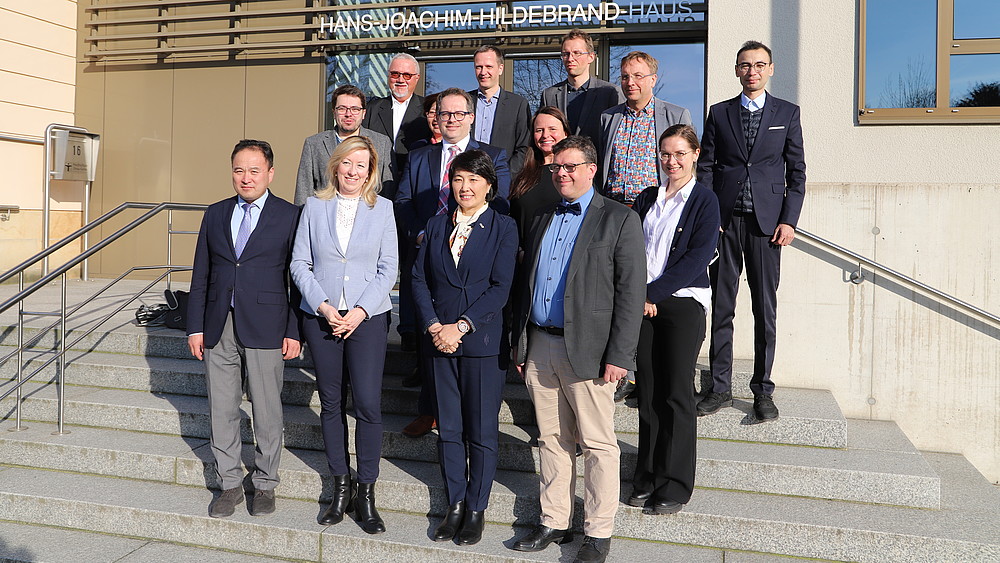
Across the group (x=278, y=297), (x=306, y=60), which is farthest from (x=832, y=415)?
(x=306, y=60)

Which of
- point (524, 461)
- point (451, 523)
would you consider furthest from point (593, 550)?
point (524, 461)

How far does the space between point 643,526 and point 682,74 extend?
526 cm

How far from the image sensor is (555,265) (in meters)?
3.51

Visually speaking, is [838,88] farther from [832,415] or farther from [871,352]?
[832,415]

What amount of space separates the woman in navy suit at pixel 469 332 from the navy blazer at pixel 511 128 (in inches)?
44.6

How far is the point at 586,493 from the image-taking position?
11.3 ft

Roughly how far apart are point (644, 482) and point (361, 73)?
6.31 m

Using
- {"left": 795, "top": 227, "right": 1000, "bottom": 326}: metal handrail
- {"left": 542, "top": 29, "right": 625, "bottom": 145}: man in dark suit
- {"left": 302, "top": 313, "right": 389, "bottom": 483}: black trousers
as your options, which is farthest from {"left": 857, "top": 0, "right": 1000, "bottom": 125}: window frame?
{"left": 302, "top": 313, "right": 389, "bottom": 483}: black trousers

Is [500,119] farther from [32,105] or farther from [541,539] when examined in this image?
[32,105]

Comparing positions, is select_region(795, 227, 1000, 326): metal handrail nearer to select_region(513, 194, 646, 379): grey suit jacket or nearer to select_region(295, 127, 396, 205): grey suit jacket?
select_region(513, 194, 646, 379): grey suit jacket

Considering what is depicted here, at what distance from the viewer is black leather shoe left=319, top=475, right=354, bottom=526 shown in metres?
3.82

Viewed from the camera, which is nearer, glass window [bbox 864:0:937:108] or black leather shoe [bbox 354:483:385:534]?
black leather shoe [bbox 354:483:385:534]

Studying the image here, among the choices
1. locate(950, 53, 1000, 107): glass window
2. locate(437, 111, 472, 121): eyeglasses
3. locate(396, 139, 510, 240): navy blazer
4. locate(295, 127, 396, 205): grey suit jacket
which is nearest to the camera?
locate(437, 111, 472, 121): eyeglasses

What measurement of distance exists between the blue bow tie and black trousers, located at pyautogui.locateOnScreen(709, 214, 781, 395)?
1.34m
